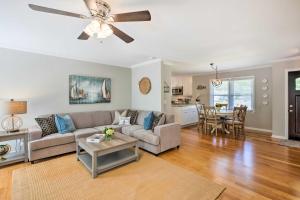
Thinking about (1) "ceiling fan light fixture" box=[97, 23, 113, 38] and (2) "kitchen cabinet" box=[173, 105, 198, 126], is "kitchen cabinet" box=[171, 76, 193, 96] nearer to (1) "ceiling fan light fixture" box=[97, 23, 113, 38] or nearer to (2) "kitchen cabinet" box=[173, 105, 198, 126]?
(2) "kitchen cabinet" box=[173, 105, 198, 126]

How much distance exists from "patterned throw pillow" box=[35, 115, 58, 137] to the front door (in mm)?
6410

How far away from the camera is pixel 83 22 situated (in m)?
2.29

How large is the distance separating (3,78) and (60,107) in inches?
51.5

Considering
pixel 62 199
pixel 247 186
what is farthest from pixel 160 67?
pixel 62 199

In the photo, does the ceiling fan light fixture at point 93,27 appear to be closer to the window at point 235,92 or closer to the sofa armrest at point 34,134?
the sofa armrest at point 34,134

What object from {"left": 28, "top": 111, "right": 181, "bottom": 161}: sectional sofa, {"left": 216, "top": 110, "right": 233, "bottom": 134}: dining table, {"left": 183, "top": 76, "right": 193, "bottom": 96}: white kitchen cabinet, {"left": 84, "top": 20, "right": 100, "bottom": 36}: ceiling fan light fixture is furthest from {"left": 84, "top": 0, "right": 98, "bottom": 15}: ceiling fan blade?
{"left": 183, "top": 76, "right": 193, "bottom": 96}: white kitchen cabinet

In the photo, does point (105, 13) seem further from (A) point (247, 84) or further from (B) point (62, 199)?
(A) point (247, 84)

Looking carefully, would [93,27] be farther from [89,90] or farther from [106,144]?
[89,90]

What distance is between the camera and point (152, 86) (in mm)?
4773

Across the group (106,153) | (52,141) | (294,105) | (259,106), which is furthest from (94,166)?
(259,106)

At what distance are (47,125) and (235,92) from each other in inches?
264

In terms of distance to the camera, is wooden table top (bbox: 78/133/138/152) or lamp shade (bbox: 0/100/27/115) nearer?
wooden table top (bbox: 78/133/138/152)

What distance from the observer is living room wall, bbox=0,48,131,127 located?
11.3ft

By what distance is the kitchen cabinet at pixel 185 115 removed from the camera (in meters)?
6.26
